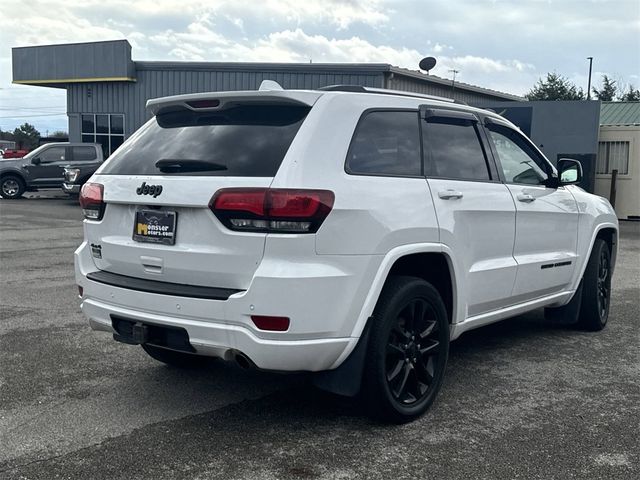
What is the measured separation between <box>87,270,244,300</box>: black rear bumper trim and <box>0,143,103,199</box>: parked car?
67.7ft

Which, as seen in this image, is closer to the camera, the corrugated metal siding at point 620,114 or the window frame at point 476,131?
the window frame at point 476,131

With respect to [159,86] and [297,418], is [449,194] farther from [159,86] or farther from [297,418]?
[159,86]

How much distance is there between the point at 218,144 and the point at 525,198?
2.39m

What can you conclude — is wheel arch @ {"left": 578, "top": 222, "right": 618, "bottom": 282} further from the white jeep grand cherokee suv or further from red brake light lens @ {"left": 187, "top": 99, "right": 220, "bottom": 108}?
red brake light lens @ {"left": 187, "top": 99, "right": 220, "bottom": 108}

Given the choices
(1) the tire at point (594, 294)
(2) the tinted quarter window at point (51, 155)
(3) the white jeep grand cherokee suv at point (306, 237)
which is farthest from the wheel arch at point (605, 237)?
(2) the tinted quarter window at point (51, 155)

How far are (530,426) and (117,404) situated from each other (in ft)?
7.92

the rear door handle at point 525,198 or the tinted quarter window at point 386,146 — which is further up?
the tinted quarter window at point 386,146

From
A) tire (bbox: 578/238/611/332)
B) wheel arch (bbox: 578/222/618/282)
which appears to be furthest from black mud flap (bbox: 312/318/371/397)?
tire (bbox: 578/238/611/332)

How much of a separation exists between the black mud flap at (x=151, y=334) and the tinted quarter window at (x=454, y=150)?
172 centimetres

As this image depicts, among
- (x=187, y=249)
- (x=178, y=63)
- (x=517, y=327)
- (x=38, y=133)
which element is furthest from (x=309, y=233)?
(x=38, y=133)

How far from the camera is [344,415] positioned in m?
4.17

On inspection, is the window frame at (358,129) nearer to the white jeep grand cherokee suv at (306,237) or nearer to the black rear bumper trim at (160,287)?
the white jeep grand cherokee suv at (306,237)

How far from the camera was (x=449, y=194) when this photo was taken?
4.29m

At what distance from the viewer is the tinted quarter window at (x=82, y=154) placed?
→ 23781 mm
